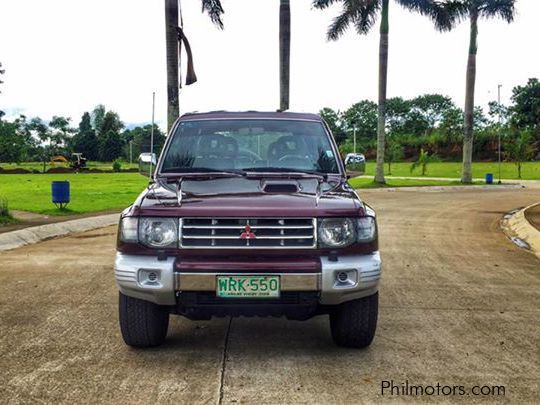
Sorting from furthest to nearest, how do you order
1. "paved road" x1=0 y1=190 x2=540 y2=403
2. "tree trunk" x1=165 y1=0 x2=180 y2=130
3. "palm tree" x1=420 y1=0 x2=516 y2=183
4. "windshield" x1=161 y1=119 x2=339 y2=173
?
"palm tree" x1=420 y1=0 x2=516 y2=183 < "tree trunk" x1=165 y1=0 x2=180 y2=130 < "windshield" x1=161 y1=119 x2=339 y2=173 < "paved road" x1=0 y1=190 x2=540 y2=403

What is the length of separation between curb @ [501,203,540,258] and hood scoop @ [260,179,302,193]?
6.43 metres

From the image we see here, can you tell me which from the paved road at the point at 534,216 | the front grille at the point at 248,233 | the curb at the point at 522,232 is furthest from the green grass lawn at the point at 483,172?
the front grille at the point at 248,233

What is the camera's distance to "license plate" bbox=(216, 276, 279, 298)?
13.7 ft

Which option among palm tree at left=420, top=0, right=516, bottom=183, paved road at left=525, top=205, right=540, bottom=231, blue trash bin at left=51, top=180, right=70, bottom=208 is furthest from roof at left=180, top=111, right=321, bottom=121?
palm tree at left=420, top=0, right=516, bottom=183

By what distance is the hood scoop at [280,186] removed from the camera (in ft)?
15.3

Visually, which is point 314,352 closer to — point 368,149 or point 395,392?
point 395,392

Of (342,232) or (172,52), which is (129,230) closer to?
(342,232)

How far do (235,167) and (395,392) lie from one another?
8.00 ft

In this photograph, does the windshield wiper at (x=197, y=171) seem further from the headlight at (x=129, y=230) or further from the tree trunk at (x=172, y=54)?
the tree trunk at (x=172, y=54)

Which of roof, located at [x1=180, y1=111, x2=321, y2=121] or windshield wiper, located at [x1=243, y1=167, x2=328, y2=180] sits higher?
roof, located at [x1=180, y1=111, x2=321, y2=121]

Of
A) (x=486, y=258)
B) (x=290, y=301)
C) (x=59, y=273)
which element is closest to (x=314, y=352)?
(x=290, y=301)

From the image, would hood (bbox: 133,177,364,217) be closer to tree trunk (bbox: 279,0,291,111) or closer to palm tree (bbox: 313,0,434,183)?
tree trunk (bbox: 279,0,291,111)

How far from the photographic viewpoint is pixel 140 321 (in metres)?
4.62

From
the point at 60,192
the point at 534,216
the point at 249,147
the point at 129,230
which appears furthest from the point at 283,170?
the point at 60,192
